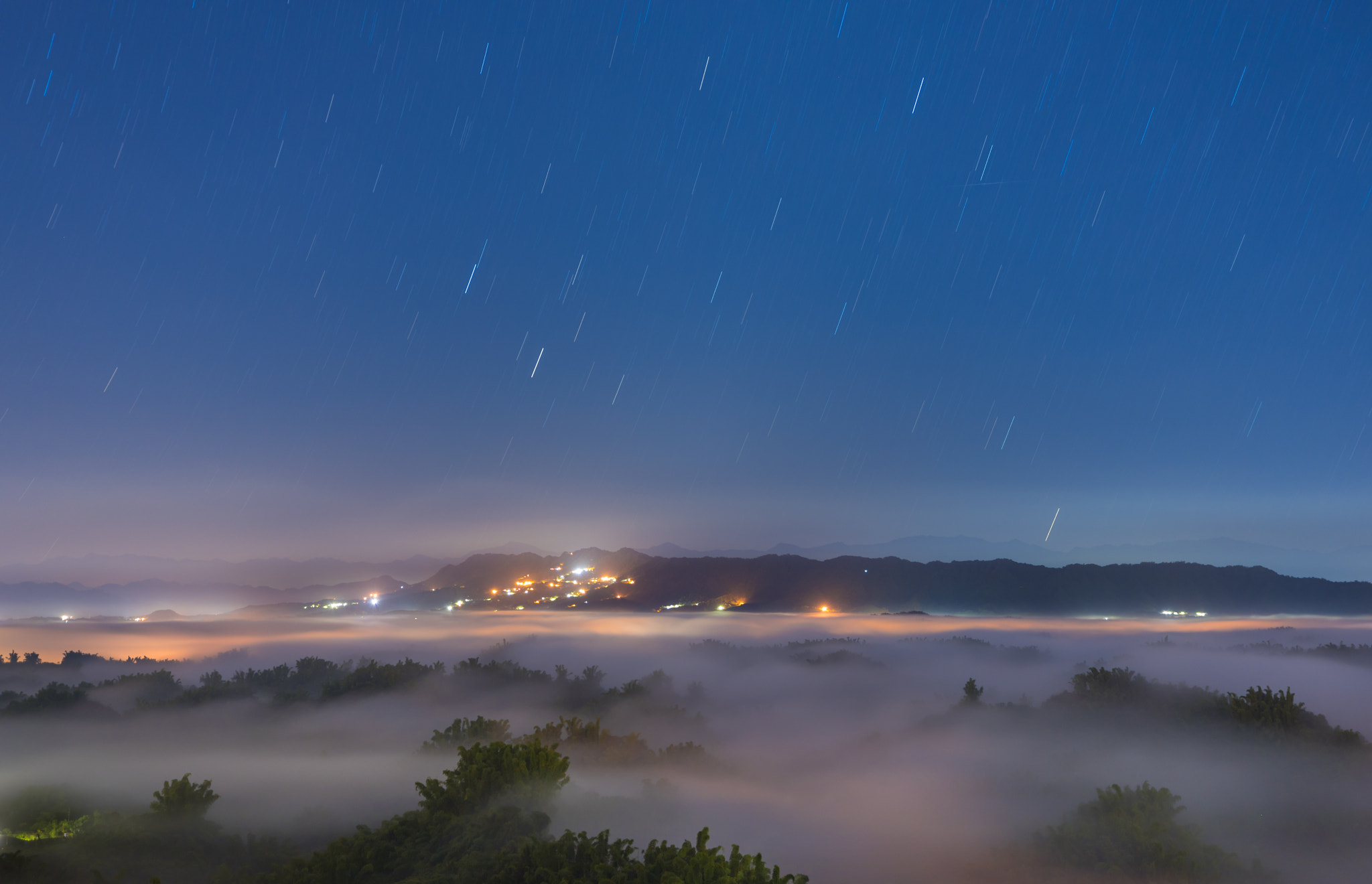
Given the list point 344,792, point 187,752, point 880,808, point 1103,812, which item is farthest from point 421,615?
point 1103,812

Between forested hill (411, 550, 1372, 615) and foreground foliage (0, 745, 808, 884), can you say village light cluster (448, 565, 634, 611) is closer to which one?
forested hill (411, 550, 1372, 615)

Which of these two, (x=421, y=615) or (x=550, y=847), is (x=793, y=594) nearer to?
(x=421, y=615)

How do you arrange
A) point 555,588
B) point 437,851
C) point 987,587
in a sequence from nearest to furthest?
point 437,851, point 555,588, point 987,587

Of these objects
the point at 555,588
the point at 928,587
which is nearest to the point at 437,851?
the point at 555,588

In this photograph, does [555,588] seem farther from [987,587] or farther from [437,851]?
[437,851]

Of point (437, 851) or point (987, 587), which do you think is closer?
point (437, 851)

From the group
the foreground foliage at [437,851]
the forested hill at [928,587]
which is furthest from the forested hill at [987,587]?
the foreground foliage at [437,851]

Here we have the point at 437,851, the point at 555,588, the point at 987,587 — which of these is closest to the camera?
the point at 437,851

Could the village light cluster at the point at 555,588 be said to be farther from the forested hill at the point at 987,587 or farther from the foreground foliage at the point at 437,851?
the foreground foliage at the point at 437,851

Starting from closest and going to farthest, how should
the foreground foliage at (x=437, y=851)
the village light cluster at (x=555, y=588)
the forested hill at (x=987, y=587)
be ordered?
the foreground foliage at (x=437, y=851), the village light cluster at (x=555, y=588), the forested hill at (x=987, y=587)
